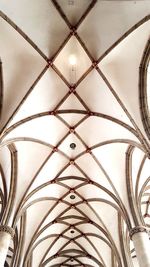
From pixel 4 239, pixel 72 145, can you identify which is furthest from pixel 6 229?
pixel 72 145

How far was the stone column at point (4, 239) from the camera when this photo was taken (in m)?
9.84

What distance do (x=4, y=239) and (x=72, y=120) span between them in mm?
6145

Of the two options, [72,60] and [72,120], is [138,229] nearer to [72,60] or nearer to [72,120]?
[72,120]

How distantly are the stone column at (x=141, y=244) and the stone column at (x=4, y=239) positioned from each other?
5.19 meters

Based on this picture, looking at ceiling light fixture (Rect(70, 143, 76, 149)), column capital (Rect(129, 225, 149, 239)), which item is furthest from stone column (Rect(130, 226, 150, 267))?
ceiling light fixture (Rect(70, 143, 76, 149))

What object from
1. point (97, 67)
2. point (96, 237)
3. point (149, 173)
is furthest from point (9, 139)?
point (96, 237)

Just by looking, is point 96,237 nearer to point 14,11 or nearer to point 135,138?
point 135,138

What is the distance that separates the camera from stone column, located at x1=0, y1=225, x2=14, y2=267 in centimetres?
984

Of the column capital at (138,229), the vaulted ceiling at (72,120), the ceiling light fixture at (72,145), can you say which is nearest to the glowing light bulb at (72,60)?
the vaulted ceiling at (72,120)

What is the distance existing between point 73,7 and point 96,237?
13865mm

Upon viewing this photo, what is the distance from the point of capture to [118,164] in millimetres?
13766

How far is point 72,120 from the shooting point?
13023 millimetres

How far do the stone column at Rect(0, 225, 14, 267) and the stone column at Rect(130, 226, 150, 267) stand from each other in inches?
204

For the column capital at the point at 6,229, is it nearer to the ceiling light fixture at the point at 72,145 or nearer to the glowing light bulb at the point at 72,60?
the ceiling light fixture at the point at 72,145
